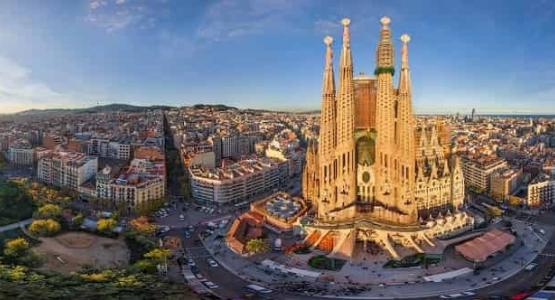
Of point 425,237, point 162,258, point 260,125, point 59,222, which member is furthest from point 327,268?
point 260,125

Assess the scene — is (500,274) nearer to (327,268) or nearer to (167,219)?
(327,268)

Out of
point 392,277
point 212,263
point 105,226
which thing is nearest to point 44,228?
point 105,226

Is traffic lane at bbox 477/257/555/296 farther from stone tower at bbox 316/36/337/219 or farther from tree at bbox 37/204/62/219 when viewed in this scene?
tree at bbox 37/204/62/219

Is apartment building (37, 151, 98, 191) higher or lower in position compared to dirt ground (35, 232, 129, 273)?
higher

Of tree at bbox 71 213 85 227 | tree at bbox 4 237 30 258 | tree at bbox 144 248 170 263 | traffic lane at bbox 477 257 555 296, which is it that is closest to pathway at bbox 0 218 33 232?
tree at bbox 71 213 85 227

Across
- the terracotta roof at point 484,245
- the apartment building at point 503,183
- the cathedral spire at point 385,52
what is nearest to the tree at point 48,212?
the cathedral spire at point 385,52

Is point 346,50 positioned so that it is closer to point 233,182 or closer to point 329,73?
point 329,73
